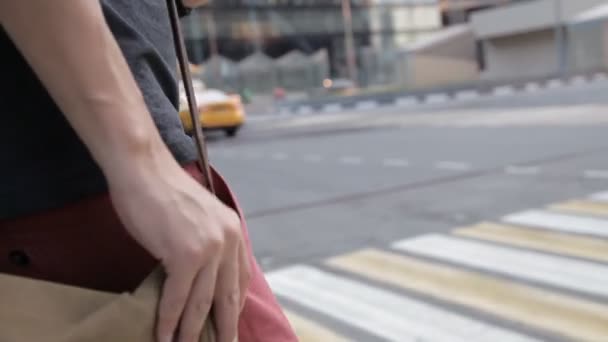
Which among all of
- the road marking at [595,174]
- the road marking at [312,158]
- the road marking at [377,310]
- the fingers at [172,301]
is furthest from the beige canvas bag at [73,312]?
the road marking at [312,158]

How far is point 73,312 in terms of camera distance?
2.76 feet

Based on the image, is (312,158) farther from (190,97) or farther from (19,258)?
(19,258)

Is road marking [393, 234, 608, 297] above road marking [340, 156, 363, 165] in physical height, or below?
above

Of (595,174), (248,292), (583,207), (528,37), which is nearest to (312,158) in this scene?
(595,174)

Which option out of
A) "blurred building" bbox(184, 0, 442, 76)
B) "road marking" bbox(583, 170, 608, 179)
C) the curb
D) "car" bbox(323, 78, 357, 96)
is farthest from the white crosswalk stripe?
"blurred building" bbox(184, 0, 442, 76)

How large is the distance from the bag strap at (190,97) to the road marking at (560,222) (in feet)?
14.0

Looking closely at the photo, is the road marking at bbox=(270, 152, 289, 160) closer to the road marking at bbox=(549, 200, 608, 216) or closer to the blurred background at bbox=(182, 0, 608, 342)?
the blurred background at bbox=(182, 0, 608, 342)

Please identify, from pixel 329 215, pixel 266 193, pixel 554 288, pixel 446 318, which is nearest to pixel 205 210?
pixel 446 318

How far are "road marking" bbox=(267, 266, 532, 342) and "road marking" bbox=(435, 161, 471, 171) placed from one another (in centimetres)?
415

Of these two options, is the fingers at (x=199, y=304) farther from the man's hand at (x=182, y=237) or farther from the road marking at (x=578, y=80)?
the road marking at (x=578, y=80)

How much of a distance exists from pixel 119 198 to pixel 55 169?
0.16 m

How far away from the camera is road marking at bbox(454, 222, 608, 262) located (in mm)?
4410

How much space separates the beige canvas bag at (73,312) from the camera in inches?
32.6

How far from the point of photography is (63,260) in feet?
3.01
